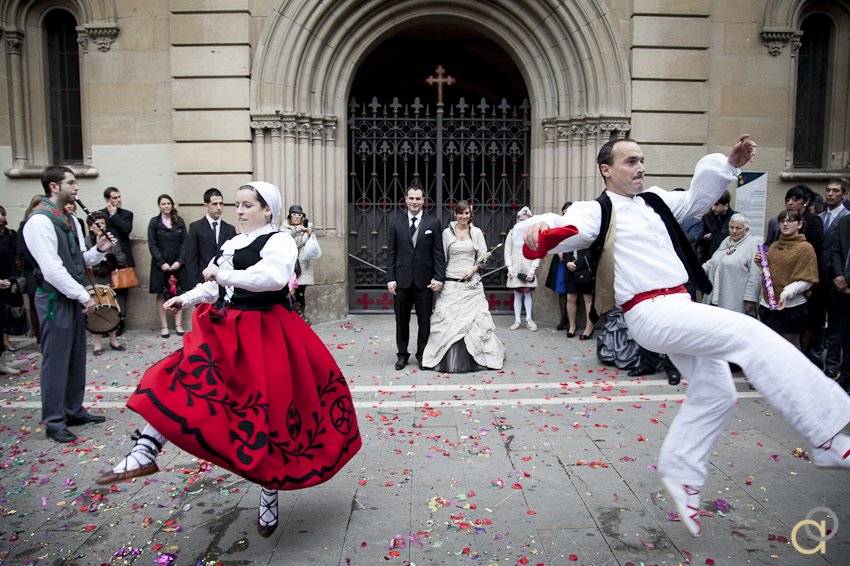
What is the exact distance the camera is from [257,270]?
370 cm

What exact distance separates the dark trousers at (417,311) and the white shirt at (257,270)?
3950mm

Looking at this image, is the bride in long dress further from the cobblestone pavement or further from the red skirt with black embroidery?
the red skirt with black embroidery

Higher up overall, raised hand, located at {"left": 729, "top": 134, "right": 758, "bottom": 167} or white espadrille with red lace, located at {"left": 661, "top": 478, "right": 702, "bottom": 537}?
raised hand, located at {"left": 729, "top": 134, "right": 758, "bottom": 167}

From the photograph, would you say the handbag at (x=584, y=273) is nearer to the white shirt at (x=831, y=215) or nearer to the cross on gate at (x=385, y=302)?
the white shirt at (x=831, y=215)

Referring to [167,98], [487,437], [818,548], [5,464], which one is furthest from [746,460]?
[167,98]

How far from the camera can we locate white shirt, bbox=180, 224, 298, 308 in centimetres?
366

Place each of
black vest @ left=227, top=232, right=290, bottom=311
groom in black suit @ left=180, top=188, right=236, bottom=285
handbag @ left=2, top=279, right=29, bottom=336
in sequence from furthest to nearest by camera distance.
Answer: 1. handbag @ left=2, top=279, right=29, bottom=336
2. groom in black suit @ left=180, top=188, right=236, bottom=285
3. black vest @ left=227, top=232, right=290, bottom=311

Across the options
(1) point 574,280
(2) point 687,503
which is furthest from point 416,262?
(2) point 687,503

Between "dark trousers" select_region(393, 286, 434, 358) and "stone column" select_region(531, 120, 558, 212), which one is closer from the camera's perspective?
"dark trousers" select_region(393, 286, 434, 358)

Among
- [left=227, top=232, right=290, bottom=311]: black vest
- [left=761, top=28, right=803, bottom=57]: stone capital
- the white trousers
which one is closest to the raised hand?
the white trousers

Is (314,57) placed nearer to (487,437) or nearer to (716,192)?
(487,437)

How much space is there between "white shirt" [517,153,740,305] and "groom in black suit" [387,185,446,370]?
4.11 m

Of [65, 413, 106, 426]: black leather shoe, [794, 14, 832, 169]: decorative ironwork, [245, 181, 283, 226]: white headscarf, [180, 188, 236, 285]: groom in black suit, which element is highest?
[794, 14, 832, 169]: decorative ironwork

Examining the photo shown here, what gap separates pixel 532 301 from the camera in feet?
35.8
